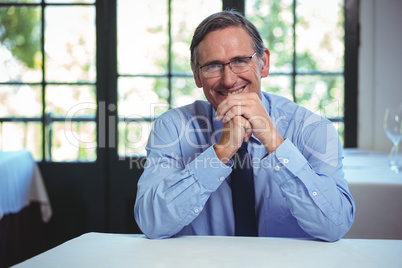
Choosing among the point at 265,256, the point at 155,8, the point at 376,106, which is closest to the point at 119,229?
the point at 155,8

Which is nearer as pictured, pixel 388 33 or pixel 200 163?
pixel 200 163

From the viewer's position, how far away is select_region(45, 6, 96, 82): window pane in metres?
3.16

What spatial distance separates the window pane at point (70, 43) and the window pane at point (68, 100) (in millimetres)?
68

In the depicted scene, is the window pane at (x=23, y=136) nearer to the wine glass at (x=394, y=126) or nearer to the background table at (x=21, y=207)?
the background table at (x=21, y=207)

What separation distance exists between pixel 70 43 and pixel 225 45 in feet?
6.85

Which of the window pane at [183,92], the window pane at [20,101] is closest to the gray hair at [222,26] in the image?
the window pane at [183,92]

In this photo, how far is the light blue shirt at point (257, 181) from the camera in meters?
1.15

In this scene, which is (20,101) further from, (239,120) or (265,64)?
(239,120)

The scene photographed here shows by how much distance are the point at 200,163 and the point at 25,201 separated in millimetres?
2031

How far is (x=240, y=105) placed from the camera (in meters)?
1.27

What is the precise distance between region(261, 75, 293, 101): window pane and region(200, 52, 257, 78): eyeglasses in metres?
1.67

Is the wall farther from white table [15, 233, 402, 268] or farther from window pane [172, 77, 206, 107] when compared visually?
white table [15, 233, 402, 268]

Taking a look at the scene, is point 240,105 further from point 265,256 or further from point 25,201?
point 25,201

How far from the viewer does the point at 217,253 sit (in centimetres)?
89
